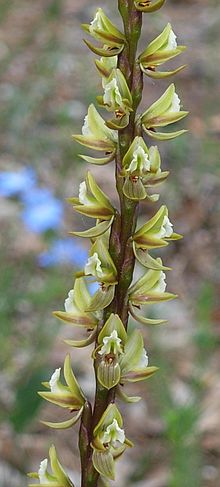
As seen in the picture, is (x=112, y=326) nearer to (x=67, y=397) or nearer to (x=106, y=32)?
(x=67, y=397)

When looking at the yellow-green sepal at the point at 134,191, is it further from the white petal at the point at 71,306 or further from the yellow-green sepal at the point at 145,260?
the white petal at the point at 71,306

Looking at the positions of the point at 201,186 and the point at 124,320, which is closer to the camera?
the point at 124,320

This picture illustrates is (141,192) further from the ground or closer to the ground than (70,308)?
further from the ground

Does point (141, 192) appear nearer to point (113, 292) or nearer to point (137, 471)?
point (113, 292)

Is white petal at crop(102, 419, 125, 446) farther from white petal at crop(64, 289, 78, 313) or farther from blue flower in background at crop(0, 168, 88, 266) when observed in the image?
blue flower in background at crop(0, 168, 88, 266)

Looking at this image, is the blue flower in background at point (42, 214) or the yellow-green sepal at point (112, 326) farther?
the blue flower in background at point (42, 214)

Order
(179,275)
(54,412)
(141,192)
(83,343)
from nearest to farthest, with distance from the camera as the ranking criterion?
(141,192) < (83,343) < (54,412) < (179,275)

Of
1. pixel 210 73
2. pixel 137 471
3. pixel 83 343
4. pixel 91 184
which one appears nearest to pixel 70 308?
pixel 83 343

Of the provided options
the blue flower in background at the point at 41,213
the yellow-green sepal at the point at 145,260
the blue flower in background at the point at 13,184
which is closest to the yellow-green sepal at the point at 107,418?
the yellow-green sepal at the point at 145,260
